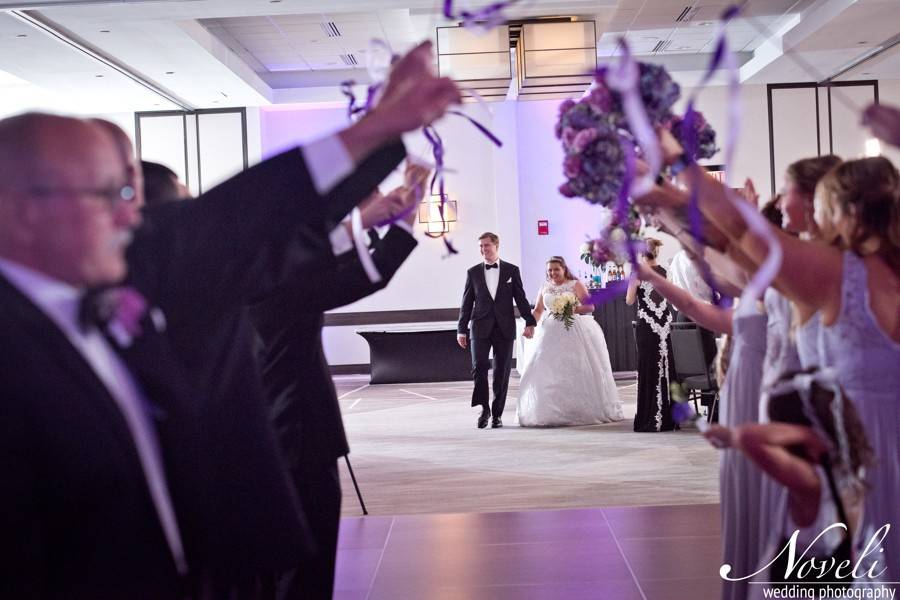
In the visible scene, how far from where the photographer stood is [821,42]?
11.1 m

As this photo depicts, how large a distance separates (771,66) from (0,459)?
1295cm

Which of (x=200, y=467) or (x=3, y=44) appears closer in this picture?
(x=200, y=467)

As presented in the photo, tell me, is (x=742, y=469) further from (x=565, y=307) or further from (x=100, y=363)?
(x=565, y=307)

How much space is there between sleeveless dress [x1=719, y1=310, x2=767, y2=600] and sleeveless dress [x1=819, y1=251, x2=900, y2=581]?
0.67 metres

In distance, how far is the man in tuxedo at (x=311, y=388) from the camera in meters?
2.59

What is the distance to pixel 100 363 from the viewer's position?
122 cm

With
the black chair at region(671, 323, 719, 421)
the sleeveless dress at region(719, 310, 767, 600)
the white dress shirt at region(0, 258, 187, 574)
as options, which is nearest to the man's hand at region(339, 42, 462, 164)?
the white dress shirt at region(0, 258, 187, 574)

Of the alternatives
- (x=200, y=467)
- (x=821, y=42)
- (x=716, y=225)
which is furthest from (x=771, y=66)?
(x=200, y=467)

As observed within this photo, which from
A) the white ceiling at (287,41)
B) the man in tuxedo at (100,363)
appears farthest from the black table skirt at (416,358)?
the man in tuxedo at (100,363)

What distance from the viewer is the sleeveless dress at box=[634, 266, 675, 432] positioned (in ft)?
26.9

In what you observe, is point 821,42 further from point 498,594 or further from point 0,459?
point 0,459

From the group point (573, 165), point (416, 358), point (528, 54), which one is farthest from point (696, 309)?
point (416, 358)

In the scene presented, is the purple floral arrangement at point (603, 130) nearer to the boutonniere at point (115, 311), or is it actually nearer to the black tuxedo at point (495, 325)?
the boutonniere at point (115, 311)

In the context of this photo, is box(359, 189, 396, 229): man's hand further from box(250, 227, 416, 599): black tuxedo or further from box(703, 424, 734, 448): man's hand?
box(703, 424, 734, 448): man's hand
